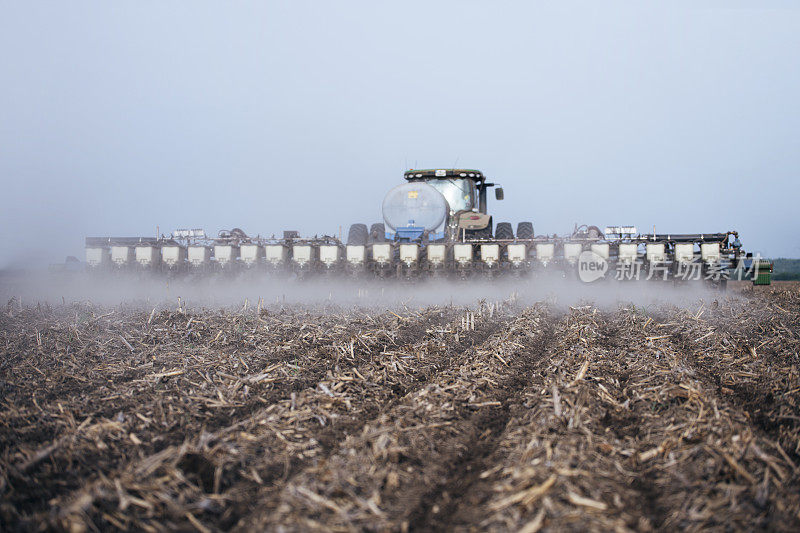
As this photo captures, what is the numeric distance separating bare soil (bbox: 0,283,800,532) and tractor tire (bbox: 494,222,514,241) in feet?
32.3

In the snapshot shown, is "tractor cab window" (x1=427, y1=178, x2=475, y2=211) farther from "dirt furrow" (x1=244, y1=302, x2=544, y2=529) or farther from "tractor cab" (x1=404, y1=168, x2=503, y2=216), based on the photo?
"dirt furrow" (x1=244, y1=302, x2=544, y2=529)

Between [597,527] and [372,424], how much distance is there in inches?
69.9

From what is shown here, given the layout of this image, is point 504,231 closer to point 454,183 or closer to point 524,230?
point 524,230

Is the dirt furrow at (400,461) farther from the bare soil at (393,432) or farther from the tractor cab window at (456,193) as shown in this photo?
the tractor cab window at (456,193)

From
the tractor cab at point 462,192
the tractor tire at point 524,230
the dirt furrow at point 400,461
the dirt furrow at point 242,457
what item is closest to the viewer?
the dirt furrow at point 400,461

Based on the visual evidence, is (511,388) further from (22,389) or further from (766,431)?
(22,389)

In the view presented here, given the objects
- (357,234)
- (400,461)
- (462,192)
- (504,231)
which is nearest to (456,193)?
(462,192)

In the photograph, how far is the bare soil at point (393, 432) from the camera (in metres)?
2.71

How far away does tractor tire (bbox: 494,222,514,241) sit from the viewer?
17.0 m

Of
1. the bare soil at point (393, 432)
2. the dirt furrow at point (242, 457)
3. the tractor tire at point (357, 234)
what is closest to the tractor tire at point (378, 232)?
the tractor tire at point (357, 234)

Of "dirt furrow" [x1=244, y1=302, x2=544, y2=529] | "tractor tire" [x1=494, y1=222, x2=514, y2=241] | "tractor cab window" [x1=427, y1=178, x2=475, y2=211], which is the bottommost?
"dirt furrow" [x1=244, y1=302, x2=544, y2=529]

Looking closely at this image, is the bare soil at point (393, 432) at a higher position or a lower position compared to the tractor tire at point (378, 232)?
lower

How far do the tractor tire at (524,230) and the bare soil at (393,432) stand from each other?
1009cm

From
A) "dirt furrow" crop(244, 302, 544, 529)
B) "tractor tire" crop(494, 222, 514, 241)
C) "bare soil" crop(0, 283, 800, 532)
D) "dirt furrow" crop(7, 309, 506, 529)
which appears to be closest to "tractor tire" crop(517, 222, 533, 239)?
"tractor tire" crop(494, 222, 514, 241)
